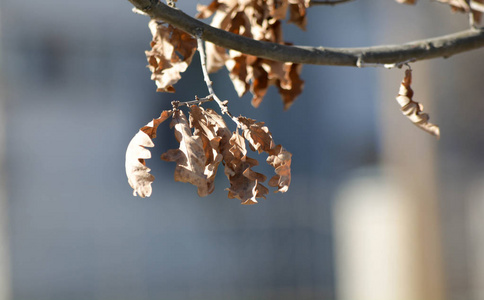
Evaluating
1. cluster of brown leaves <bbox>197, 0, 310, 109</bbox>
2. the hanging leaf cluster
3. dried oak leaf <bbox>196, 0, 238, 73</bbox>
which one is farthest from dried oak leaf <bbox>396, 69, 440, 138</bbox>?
dried oak leaf <bbox>196, 0, 238, 73</bbox>

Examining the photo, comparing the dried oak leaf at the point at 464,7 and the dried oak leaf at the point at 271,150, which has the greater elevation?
the dried oak leaf at the point at 464,7

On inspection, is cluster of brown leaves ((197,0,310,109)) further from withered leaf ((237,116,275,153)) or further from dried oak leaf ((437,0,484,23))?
withered leaf ((237,116,275,153))

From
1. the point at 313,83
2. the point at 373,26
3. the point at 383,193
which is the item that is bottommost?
the point at 383,193

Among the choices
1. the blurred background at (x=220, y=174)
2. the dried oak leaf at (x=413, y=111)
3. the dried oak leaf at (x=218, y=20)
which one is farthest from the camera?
the blurred background at (x=220, y=174)

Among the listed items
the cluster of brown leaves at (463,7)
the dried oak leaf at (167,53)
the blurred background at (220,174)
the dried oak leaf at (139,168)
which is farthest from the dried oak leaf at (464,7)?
the blurred background at (220,174)

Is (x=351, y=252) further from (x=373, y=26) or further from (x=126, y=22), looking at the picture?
(x=126, y=22)

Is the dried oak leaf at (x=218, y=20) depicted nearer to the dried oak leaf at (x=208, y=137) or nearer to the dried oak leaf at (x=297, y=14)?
the dried oak leaf at (x=297, y=14)

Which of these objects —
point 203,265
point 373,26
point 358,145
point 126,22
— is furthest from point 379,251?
point 126,22
